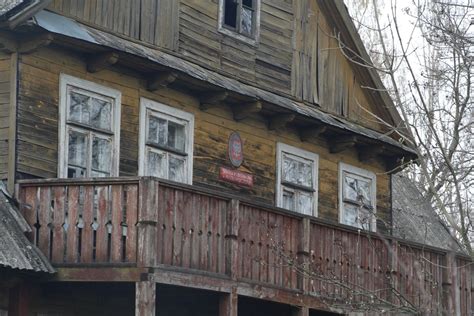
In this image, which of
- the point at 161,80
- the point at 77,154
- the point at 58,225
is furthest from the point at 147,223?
the point at 161,80

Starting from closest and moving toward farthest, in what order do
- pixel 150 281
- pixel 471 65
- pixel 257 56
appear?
pixel 471 65
pixel 150 281
pixel 257 56

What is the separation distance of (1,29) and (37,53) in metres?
0.69

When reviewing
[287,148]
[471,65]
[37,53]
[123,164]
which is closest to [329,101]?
[287,148]

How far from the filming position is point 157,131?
61.3ft

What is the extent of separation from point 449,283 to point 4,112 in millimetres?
7769

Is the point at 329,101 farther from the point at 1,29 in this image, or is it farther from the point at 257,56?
the point at 1,29

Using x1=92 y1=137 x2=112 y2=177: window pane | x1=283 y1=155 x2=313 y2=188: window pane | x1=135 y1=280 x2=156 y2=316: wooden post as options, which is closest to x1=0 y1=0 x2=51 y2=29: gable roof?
x1=92 y1=137 x2=112 y2=177: window pane

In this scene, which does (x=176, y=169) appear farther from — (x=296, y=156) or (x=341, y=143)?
(x=341, y=143)

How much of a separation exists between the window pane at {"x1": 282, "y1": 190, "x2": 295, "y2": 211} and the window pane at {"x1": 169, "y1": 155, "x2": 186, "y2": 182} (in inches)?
107

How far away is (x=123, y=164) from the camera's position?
706 inches

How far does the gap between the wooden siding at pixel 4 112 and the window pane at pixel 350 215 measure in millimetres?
7842

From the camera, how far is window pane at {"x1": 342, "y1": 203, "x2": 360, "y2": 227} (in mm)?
22672

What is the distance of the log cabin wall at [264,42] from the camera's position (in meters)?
18.5

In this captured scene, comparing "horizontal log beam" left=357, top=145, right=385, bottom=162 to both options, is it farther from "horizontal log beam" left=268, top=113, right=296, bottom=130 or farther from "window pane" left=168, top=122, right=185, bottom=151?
"window pane" left=168, top=122, right=185, bottom=151
